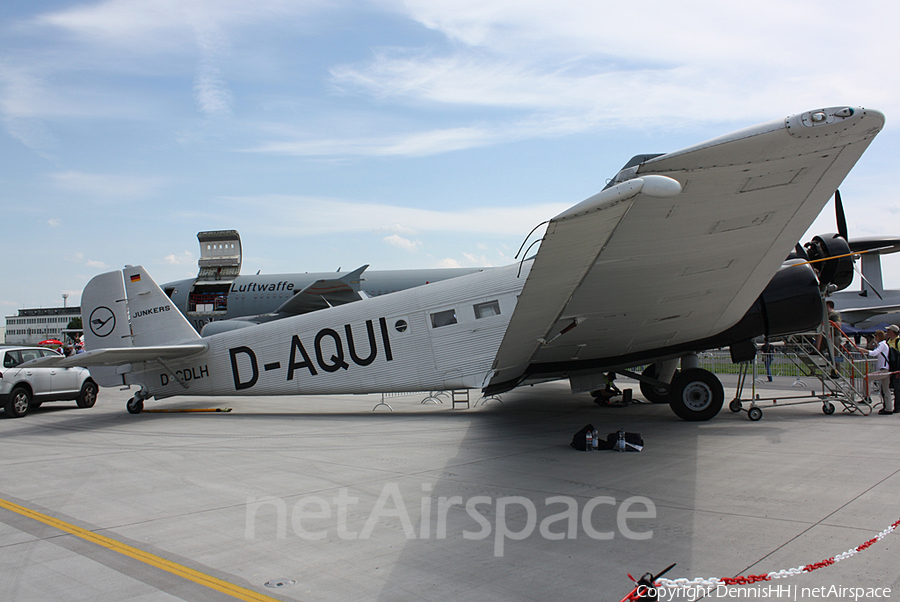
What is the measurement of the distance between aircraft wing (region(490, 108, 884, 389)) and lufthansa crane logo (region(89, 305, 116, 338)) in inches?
444

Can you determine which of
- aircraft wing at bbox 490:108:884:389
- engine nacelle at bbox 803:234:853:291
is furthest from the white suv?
engine nacelle at bbox 803:234:853:291

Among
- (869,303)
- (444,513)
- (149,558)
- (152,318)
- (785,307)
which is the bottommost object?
(869,303)

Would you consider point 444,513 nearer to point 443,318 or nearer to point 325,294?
point 443,318

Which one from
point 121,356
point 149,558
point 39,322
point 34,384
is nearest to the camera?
point 149,558

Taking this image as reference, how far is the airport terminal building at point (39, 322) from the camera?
120750mm

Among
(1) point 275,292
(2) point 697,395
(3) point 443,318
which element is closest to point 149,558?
(3) point 443,318

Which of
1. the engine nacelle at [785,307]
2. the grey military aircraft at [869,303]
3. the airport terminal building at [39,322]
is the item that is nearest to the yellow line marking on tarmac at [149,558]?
the engine nacelle at [785,307]

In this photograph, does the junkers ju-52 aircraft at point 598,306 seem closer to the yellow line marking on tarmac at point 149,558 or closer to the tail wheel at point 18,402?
the tail wheel at point 18,402

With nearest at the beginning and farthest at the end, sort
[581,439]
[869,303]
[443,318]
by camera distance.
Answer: [581,439] < [443,318] < [869,303]

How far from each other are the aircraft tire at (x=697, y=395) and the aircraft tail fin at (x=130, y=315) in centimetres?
1120

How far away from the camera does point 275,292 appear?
29.6 meters

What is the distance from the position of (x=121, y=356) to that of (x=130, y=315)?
83.9 inches

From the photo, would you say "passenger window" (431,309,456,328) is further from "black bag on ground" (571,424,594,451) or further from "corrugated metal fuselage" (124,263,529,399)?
"black bag on ground" (571,424,594,451)

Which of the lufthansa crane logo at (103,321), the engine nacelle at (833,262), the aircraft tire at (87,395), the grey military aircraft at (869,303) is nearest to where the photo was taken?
the engine nacelle at (833,262)
